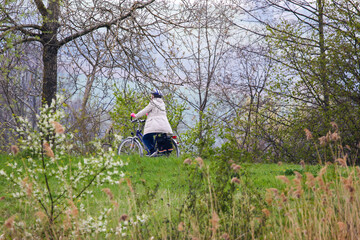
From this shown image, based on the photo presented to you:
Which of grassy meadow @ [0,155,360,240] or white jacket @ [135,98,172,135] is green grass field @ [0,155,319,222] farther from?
white jacket @ [135,98,172,135]

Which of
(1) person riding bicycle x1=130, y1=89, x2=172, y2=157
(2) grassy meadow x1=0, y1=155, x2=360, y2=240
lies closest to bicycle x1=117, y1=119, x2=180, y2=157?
(1) person riding bicycle x1=130, y1=89, x2=172, y2=157

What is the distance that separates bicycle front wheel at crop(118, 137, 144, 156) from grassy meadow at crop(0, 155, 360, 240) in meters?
1.41

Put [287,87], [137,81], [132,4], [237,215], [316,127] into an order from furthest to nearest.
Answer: [287,87]
[316,127]
[132,4]
[137,81]
[237,215]

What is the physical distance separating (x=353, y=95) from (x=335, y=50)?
1329 millimetres

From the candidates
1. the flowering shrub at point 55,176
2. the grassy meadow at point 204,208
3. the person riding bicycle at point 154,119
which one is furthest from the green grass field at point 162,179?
the flowering shrub at point 55,176

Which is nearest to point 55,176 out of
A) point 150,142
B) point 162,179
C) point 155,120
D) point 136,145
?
point 162,179

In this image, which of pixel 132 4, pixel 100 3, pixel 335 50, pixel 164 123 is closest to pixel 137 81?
pixel 132 4

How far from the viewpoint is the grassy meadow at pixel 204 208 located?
3.14 m

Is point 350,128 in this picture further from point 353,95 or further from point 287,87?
point 287,87

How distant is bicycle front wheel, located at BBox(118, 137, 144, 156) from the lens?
10445 millimetres

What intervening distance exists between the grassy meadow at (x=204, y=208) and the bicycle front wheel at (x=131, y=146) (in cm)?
141

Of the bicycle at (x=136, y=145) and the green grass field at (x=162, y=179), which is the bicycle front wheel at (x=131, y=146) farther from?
the green grass field at (x=162, y=179)

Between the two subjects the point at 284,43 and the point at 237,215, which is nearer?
Answer: the point at 237,215

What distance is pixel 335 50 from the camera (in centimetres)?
988
